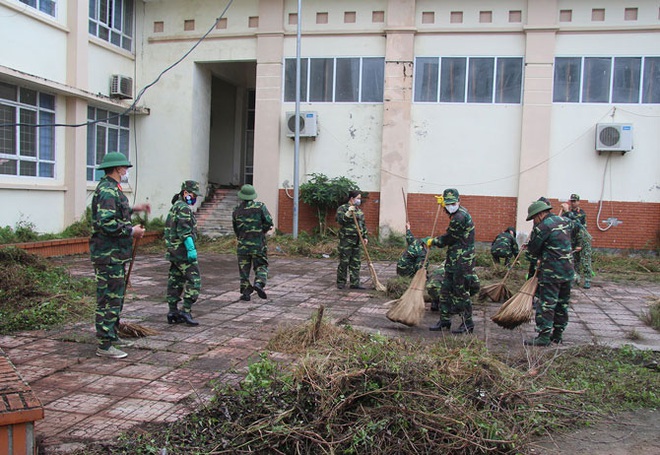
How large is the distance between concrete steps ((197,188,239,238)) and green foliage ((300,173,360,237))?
2.65m

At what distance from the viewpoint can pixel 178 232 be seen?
6.23 metres

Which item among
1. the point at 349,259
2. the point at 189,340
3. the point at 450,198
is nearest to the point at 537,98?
the point at 349,259

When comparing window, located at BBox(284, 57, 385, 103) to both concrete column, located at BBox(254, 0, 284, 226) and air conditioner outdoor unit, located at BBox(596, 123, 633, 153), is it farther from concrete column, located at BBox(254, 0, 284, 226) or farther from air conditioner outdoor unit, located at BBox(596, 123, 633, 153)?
air conditioner outdoor unit, located at BBox(596, 123, 633, 153)

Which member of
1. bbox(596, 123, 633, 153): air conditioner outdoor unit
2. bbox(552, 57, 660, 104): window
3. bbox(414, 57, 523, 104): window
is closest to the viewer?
bbox(596, 123, 633, 153): air conditioner outdoor unit

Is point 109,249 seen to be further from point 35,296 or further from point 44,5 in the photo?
point 44,5

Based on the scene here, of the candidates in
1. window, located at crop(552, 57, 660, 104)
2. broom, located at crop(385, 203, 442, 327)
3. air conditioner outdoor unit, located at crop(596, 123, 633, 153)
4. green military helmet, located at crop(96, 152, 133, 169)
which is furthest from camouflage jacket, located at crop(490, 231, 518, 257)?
green military helmet, located at crop(96, 152, 133, 169)

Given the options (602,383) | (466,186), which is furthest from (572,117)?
(602,383)

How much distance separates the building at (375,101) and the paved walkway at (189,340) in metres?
3.96

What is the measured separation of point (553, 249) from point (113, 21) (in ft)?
45.0

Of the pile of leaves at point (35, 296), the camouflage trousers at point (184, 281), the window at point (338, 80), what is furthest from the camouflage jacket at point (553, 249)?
the window at point (338, 80)

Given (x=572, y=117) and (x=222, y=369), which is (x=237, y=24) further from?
(x=222, y=369)

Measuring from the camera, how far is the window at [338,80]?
14.6 m

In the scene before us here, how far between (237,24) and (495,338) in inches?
486

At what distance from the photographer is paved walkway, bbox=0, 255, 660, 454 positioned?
3781 mm
